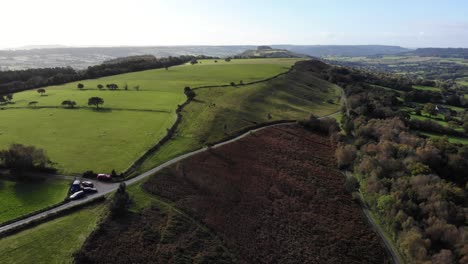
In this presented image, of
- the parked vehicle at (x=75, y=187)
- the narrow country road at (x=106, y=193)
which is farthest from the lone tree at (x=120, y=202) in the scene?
the parked vehicle at (x=75, y=187)

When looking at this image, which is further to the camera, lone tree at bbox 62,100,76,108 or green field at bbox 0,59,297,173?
lone tree at bbox 62,100,76,108

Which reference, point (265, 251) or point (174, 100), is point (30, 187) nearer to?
point (265, 251)

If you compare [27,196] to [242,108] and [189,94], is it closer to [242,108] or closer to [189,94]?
[242,108]

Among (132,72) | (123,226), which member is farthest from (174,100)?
(132,72)

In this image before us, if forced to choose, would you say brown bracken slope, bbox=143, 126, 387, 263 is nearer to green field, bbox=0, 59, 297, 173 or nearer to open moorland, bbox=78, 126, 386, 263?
open moorland, bbox=78, 126, 386, 263

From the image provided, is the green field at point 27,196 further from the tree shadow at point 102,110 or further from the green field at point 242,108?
the tree shadow at point 102,110

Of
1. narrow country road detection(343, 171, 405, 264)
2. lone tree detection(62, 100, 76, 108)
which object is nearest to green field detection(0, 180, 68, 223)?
lone tree detection(62, 100, 76, 108)

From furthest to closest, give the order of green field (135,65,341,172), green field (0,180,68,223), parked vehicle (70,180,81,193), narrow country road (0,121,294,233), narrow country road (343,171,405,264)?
green field (135,65,341,172), narrow country road (343,171,405,264), parked vehicle (70,180,81,193), green field (0,180,68,223), narrow country road (0,121,294,233)
